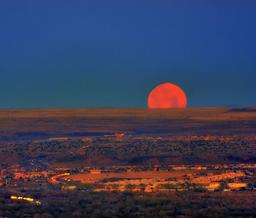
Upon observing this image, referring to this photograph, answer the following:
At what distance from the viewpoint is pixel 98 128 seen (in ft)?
439

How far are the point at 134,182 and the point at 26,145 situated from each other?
1573 inches

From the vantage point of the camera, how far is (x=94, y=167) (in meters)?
66.2

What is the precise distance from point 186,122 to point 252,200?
101756mm

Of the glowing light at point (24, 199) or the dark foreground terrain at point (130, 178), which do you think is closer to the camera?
the dark foreground terrain at point (130, 178)

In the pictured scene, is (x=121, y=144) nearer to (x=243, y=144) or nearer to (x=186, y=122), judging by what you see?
(x=243, y=144)

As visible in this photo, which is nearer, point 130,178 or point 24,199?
point 24,199

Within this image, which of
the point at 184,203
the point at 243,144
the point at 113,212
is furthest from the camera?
the point at 243,144

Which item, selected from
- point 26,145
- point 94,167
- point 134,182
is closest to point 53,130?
point 26,145

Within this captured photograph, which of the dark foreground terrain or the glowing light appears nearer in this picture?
the dark foreground terrain

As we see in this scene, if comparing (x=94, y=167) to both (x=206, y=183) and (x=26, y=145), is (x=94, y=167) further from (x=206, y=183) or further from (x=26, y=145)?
(x=26, y=145)

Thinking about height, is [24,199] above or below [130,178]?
above

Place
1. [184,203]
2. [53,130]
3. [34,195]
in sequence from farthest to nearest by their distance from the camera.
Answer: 1. [53,130]
2. [34,195]
3. [184,203]

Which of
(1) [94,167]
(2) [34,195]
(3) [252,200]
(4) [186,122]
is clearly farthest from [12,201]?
(4) [186,122]

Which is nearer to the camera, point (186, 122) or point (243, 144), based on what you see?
point (243, 144)
